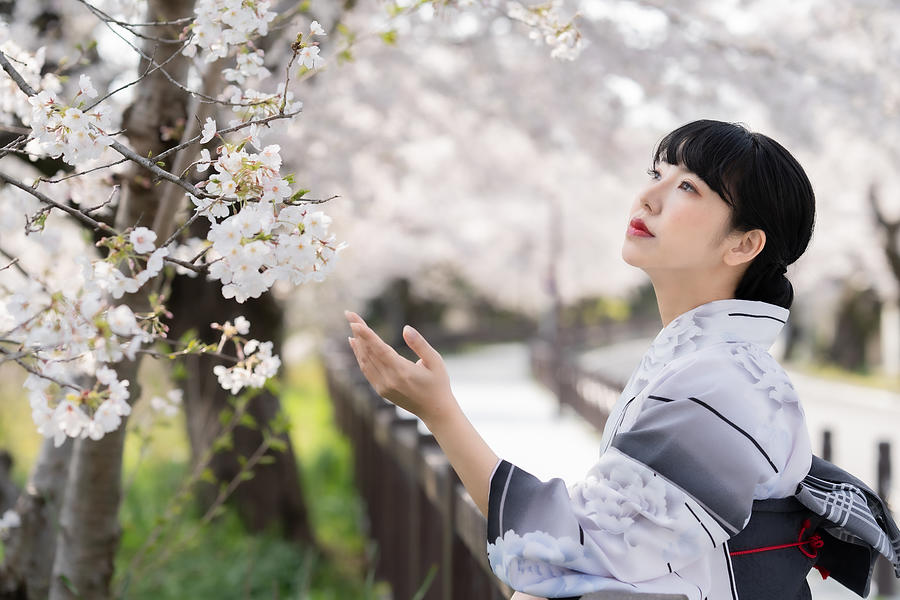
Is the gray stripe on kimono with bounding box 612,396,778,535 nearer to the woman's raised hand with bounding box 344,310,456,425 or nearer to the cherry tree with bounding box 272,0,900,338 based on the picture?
the woman's raised hand with bounding box 344,310,456,425

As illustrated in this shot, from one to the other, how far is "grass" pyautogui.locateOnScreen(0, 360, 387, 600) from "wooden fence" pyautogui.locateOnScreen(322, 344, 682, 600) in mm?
254

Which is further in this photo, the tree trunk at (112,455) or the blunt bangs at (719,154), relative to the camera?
the tree trunk at (112,455)

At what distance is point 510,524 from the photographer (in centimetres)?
131

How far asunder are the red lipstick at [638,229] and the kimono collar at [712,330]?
0.16 metres

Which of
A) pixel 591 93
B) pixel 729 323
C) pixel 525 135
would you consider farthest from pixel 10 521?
pixel 525 135

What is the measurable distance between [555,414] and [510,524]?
11459mm

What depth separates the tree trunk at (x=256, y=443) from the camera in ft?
17.7

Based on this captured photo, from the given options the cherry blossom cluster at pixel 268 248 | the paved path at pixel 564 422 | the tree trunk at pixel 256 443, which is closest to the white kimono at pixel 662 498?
Answer: the cherry blossom cluster at pixel 268 248

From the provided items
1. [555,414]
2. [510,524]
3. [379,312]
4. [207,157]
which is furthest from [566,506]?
[379,312]

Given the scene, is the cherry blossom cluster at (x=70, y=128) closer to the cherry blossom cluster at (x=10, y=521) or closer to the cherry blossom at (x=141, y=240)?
the cherry blossom at (x=141, y=240)

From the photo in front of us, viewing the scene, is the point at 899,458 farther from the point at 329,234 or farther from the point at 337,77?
the point at 329,234

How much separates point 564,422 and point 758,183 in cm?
1060

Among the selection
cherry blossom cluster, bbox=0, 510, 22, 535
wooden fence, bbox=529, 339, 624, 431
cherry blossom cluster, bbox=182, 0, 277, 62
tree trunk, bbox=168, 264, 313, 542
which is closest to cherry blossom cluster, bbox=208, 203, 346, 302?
cherry blossom cluster, bbox=182, 0, 277, 62

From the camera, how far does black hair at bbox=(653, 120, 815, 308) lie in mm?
1548
